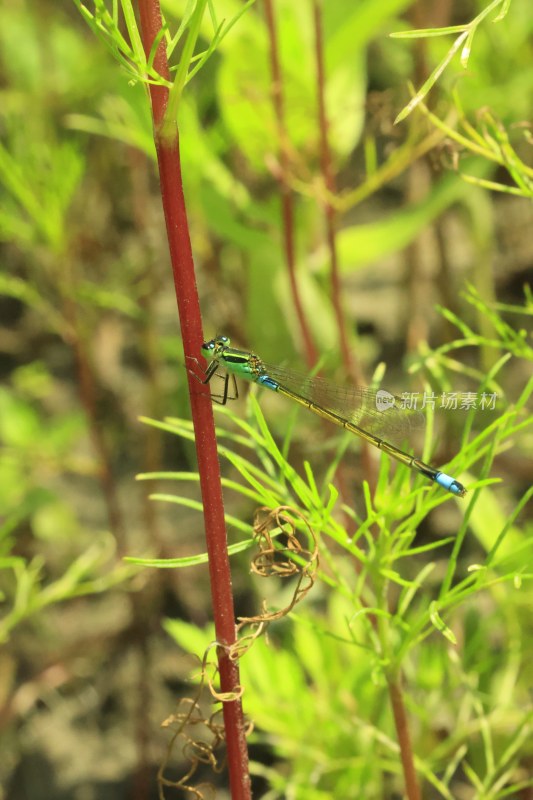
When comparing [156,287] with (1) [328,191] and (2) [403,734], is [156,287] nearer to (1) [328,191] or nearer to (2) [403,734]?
(1) [328,191]

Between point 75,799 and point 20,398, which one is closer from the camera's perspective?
point 75,799

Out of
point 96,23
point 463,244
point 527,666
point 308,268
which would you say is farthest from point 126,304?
point 463,244

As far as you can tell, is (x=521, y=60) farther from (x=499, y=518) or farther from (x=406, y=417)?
(x=406, y=417)

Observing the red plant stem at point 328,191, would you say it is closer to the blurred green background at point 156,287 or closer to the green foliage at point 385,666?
the blurred green background at point 156,287

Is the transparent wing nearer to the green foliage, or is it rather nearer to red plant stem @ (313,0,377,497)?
the green foliage

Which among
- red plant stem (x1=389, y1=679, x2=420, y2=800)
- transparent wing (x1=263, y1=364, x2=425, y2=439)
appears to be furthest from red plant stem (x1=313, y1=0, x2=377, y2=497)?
red plant stem (x1=389, y1=679, x2=420, y2=800)

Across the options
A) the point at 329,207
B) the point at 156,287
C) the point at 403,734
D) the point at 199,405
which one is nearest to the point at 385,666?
the point at 403,734

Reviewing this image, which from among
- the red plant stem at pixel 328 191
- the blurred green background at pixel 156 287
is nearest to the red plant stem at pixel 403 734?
the blurred green background at pixel 156 287
